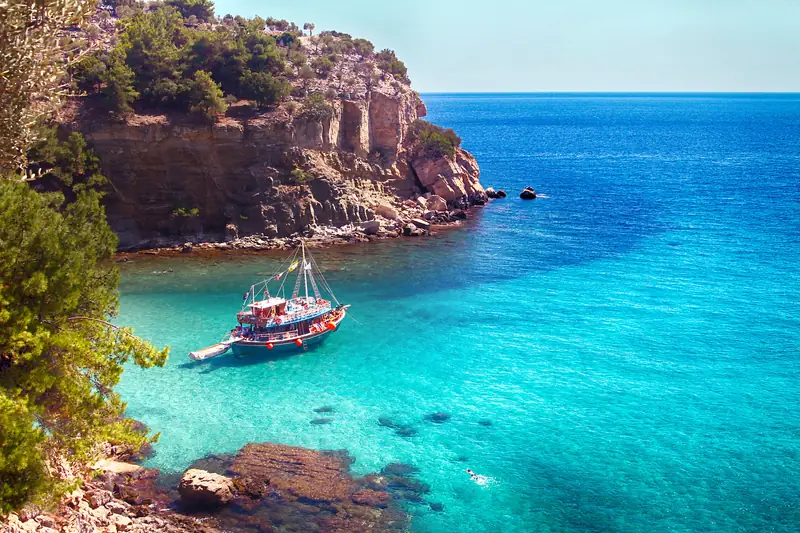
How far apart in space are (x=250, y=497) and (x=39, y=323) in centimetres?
996

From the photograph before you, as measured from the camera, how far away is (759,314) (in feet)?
129

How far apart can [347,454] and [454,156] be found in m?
47.4

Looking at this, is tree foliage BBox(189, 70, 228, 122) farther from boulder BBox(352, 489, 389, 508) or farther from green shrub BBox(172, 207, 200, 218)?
boulder BBox(352, 489, 389, 508)

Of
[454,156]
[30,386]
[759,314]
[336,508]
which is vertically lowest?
[336,508]

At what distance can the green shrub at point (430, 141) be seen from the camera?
219 ft

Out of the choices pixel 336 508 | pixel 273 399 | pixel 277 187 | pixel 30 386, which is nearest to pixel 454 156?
pixel 277 187

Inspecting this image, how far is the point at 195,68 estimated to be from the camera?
57344 mm

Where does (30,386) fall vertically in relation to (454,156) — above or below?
below

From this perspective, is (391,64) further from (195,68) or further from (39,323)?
(39,323)

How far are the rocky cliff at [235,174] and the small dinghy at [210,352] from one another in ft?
69.8

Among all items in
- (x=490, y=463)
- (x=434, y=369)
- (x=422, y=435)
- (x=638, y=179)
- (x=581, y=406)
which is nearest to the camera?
(x=490, y=463)

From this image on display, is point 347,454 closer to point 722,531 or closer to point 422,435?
point 422,435

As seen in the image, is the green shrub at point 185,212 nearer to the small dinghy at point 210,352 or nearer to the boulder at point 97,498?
the small dinghy at point 210,352

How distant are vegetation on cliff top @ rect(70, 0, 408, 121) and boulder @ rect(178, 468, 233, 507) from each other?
36235mm
